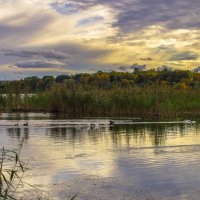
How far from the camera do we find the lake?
11336 millimetres

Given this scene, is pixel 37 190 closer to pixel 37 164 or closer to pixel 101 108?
pixel 37 164

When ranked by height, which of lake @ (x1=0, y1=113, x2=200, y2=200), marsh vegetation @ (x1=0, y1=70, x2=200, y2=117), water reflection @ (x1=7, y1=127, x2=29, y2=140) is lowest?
lake @ (x1=0, y1=113, x2=200, y2=200)

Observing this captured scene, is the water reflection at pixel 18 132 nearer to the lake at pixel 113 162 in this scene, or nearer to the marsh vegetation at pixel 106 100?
the lake at pixel 113 162

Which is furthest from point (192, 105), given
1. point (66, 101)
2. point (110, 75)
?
point (110, 75)

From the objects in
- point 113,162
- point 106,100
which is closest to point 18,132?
point 113,162

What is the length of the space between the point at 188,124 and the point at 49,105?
711 inches

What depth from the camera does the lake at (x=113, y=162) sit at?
1134cm

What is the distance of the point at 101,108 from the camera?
3934 centimetres

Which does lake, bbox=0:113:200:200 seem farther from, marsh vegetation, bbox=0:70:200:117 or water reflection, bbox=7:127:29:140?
marsh vegetation, bbox=0:70:200:117

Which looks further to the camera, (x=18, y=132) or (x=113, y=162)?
(x=18, y=132)

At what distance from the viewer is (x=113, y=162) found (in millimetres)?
15047

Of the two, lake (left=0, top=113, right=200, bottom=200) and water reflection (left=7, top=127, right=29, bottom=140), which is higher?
water reflection (left=7, top=127, right=29, bottom=140)

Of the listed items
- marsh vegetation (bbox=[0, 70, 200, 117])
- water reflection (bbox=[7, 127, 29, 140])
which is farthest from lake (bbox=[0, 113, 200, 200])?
marsh vegetation (bbox=[0, 70, 200, 117])

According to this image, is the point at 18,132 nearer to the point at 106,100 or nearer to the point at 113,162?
the point at 113,162
